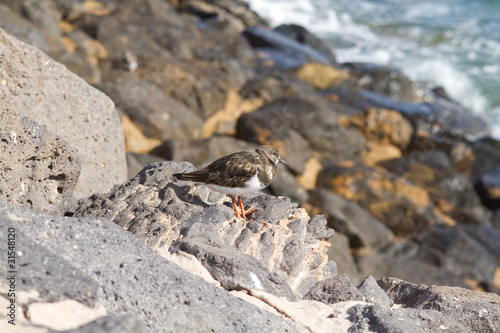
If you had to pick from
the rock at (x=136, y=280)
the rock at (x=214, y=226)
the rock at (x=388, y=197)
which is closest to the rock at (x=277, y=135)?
the rock at (x=388, y=197)

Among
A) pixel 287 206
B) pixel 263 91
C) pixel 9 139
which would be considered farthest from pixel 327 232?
pixel 263 91

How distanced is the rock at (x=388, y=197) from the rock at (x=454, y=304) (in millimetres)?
7297

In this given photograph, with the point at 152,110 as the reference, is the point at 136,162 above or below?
above

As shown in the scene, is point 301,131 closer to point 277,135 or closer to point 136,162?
point 277,135

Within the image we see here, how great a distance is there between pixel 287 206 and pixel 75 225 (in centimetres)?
237

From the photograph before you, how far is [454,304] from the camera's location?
177 inches

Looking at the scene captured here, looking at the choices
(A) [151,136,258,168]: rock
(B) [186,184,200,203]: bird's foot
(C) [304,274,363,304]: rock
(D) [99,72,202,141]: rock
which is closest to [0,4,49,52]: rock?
(D) [99,72,202,141]: rock

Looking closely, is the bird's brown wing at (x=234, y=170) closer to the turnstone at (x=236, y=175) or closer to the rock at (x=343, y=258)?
the turnstone at (x=236, y=175)

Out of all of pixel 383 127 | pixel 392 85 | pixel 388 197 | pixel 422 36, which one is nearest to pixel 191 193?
pixel 388 197

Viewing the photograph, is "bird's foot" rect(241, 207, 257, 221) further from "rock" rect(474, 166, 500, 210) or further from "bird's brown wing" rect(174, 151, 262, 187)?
"rock" rect(474, 166, 500, 210)

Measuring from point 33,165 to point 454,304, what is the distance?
3922 mm

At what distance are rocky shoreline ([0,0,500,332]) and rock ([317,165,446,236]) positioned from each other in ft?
0.15

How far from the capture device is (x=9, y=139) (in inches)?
180

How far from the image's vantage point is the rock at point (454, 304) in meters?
4.21
